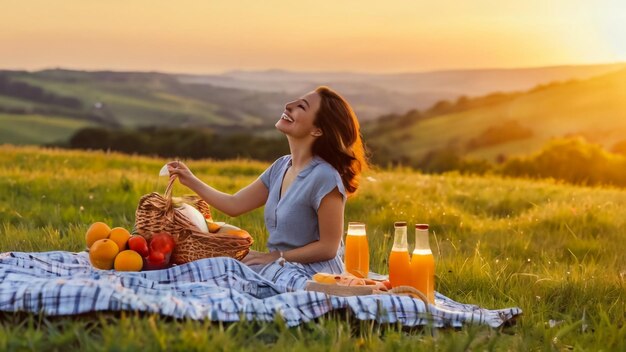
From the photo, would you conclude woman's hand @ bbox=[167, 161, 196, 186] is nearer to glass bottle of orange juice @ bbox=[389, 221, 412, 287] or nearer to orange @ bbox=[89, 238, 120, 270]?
orange @ bbox=[89, 238, 120, 270]

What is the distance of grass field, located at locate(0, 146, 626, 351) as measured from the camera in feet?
13.0

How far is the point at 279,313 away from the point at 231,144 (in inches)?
1180

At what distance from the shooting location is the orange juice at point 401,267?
16.2ft

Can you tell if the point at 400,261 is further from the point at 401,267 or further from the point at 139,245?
the point at 139,245

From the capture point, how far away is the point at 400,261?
4.94m

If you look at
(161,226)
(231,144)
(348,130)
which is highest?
(348,130)

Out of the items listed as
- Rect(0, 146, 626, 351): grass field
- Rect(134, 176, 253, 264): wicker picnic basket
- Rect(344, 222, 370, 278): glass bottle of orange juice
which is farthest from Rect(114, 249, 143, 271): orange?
Rect(344, 222, 370, 278): glass bottle of orange juice

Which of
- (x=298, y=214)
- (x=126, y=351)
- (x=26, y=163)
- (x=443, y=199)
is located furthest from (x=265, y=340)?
(x=26, y=163)

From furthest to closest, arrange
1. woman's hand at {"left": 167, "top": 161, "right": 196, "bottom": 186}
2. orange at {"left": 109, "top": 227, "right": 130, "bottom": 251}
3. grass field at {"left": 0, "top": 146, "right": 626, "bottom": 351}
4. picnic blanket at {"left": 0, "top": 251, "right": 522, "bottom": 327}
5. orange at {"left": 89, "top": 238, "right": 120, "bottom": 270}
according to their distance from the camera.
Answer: woman's hand at {"left": 167, "top": 161, "right": 196, "bottom": 186}, orange at {"left": 109, "top": 227, "right": 130, "bottom": 251}, orange at {"left": 89, "top": 238, "right": 120, "bottom": 270}, picnic blanket at {"left": 0, "top": 251, "right": 522, "bottom": 327}, grass field at {"left": 0, "top": 146, "right": 626, "bottom": 351}

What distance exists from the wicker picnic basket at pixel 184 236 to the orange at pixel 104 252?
0.26 metres

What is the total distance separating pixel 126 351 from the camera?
3.52 meters

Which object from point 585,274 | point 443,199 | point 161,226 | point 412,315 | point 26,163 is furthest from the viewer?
point 26,163

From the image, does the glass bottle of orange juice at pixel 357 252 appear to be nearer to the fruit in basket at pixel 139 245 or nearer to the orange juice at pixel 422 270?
the orange juice at pixel 422 270

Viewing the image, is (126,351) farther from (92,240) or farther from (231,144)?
(231,144)
